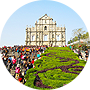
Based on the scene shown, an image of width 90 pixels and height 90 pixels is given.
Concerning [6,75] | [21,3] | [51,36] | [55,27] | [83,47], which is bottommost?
[6,75]

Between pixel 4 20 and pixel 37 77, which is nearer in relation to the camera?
pixel 4 20

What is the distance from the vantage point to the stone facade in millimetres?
43750

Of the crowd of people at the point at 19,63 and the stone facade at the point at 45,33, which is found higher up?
the stone facade at the point at 45,33

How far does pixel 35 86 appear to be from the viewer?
17.0 ft

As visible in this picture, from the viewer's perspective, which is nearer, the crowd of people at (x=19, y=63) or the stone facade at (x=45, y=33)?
the crowd of people at (x=19, y=63)

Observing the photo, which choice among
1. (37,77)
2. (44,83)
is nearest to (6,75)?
(44,83)

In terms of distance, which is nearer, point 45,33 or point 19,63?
point 19,63

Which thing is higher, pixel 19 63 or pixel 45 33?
pixel 45 33

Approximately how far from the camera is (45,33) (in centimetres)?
4484

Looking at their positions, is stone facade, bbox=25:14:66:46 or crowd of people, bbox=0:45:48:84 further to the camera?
stone facade, bbox=25:14:66:46

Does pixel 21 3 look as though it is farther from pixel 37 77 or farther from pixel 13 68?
pixel 13 68

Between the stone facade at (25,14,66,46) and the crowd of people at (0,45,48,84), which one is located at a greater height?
the stone facade at (25,14,66,46)

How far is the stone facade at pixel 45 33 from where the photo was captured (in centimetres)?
4375

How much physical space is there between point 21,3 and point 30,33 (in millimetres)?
40559
